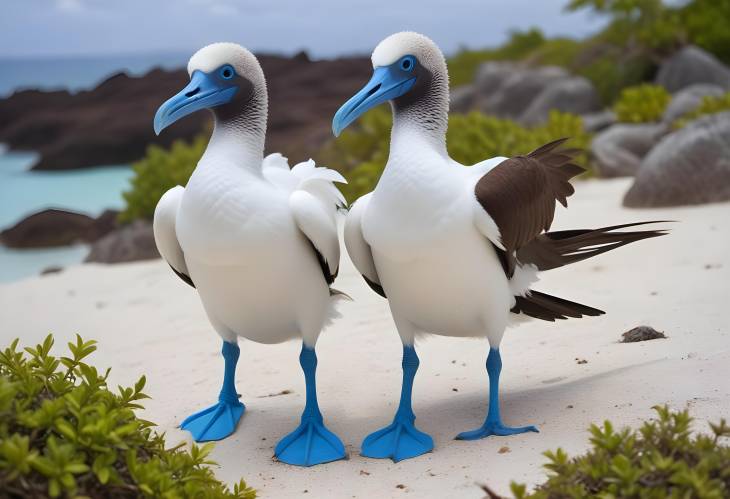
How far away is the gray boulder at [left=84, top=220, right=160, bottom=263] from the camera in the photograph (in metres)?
10.5

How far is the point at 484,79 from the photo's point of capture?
71.3 ft

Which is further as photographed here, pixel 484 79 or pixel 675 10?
pixel 484 79

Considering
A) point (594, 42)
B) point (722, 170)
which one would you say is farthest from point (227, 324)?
point (594, 42)

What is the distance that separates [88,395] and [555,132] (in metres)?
10.7

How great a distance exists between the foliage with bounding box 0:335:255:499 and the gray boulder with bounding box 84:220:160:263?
744cm

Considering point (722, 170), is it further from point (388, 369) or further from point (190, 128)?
point (190, 128)

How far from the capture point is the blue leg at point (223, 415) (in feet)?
14.2

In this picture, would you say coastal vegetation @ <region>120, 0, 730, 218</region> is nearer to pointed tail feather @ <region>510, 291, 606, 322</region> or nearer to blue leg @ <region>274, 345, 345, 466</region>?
pointed tail feather @ <region>510, 291, 606, 322</region>

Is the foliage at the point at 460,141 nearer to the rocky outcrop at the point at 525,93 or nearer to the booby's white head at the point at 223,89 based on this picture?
the rocky outcrop at the point at 525,93

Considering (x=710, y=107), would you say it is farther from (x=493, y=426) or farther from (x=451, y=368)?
(x=493, y=426)

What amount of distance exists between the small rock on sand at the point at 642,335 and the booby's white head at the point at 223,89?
2.40 metres

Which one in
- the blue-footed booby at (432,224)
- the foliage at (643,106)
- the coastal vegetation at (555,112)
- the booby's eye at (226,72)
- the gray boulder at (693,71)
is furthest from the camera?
the gray boulder at (693,71)

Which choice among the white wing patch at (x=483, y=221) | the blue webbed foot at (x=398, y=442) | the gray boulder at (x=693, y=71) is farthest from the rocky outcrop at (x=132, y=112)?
the white wing patch at (x=483, y=221)

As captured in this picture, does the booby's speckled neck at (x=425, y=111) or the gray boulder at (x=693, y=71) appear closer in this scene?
the booby's speckled neck at (x=425, y=111)
